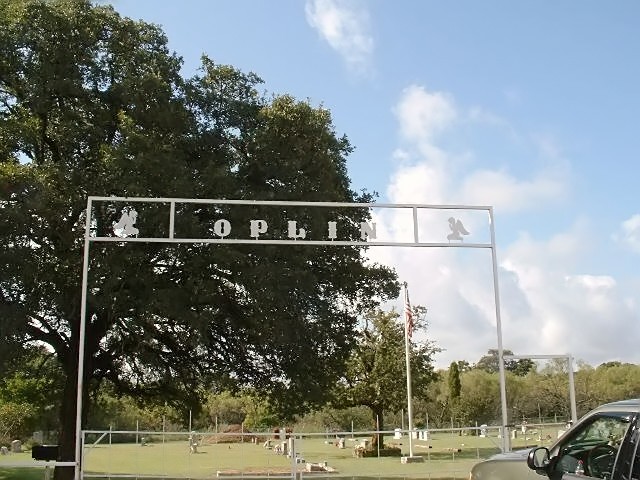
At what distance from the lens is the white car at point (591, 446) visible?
4.86 metres

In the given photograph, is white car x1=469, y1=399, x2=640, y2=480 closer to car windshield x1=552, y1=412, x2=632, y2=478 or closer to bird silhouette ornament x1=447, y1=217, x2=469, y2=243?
car windshield x1=552, y1=412, x2=632, y2=478

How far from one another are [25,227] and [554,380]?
150 ft

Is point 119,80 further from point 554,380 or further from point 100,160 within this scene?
point 554,380

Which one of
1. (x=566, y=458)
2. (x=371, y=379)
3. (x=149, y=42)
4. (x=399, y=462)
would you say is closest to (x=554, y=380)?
(x=371, y=379)

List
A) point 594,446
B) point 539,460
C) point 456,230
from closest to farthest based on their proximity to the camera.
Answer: point 594,446, point 539,460, point 456,230

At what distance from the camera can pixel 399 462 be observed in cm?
2820

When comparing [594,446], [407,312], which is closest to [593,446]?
[594,446]

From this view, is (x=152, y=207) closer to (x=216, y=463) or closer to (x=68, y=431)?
(x=68, y=431)

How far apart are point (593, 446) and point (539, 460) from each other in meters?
0.41

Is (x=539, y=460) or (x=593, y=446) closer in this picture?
(x=593, y=446)

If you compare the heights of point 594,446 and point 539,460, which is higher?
point 594,446

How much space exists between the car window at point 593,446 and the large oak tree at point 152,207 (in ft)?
40.2

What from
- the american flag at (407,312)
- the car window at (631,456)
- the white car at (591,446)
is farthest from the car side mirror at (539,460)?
the american flag at (407,312)

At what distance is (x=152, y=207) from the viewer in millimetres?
16656
